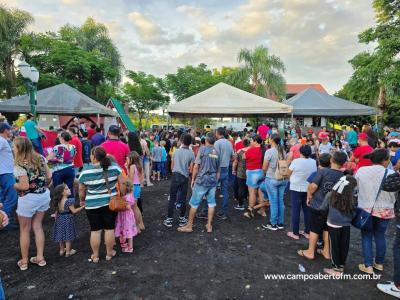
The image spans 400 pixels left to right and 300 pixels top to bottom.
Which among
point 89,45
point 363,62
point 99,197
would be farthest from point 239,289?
point 89,45

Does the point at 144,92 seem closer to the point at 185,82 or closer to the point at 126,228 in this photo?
the point at 185,82

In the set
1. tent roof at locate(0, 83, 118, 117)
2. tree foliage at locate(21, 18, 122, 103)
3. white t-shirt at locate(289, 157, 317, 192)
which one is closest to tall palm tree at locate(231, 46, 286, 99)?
tree foliage at locate(21, 18, 122, 103)

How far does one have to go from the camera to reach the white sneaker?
3.07 m

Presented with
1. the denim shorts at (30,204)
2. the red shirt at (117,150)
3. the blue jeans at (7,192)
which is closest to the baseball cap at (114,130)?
the red shirt at (117,150)

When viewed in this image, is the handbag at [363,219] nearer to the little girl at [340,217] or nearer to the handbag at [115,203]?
the little girl at [340,217]

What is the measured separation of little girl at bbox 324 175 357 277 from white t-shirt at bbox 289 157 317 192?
0.75 meters

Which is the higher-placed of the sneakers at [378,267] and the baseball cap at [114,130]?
the baseball cap at [114,130]

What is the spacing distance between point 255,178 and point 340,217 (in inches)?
93.6

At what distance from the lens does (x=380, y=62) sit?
18.7m

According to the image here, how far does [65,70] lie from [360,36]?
23.1 metres

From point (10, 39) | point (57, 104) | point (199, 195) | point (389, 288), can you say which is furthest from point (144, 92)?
point (389, 288)

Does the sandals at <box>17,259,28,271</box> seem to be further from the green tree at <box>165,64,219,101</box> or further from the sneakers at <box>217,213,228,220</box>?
Answer: the green tree at <box>165,64,219,101</box>

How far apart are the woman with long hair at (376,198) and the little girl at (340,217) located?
21cm

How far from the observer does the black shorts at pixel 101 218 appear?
3637 mm
